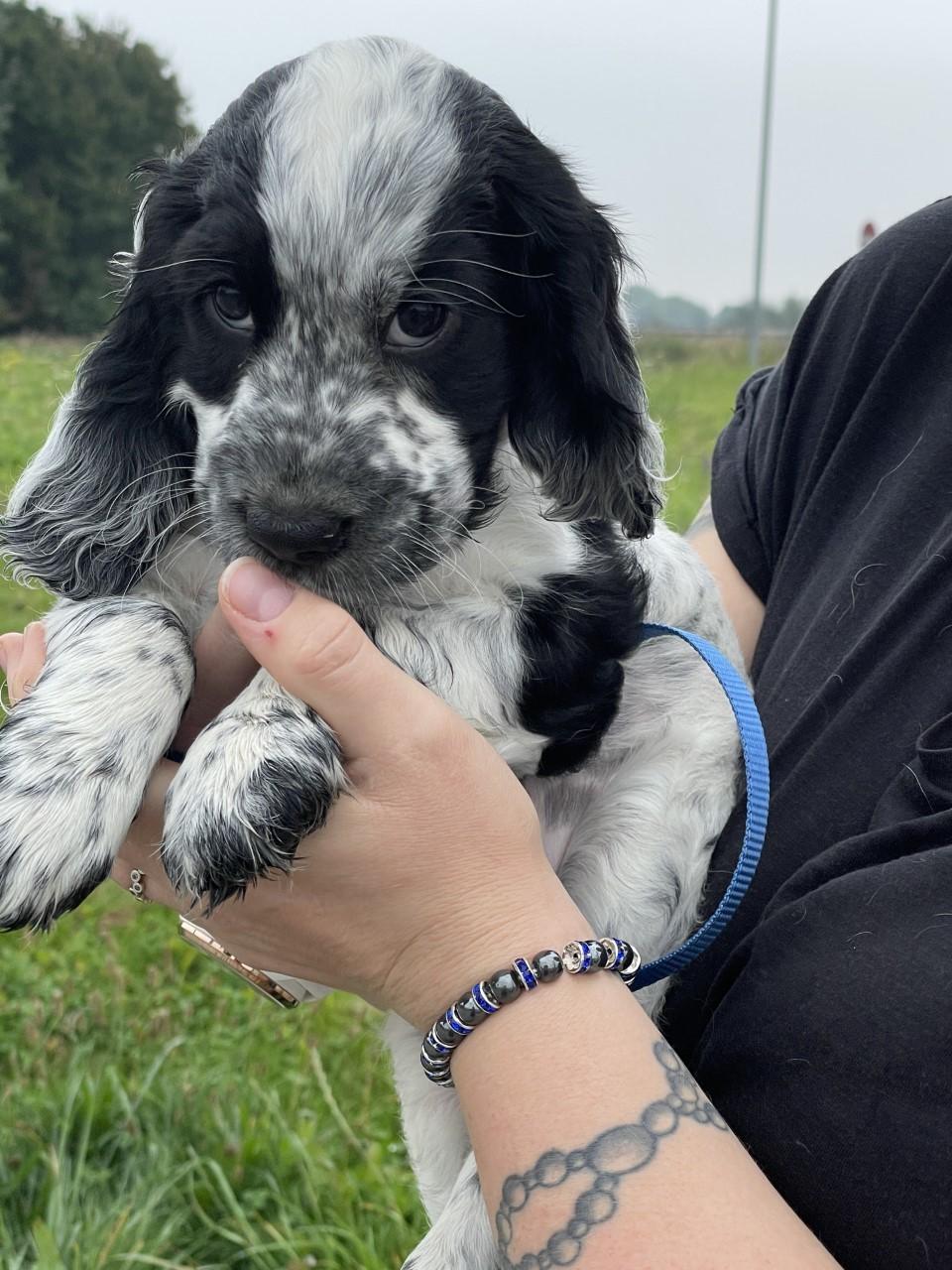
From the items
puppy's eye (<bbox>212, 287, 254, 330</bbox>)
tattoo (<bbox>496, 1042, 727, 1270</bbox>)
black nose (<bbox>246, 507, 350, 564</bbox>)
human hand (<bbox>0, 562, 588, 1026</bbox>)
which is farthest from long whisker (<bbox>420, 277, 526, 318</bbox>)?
tattoo (<bbox>496, 1042, 727, 1270</bbox>)

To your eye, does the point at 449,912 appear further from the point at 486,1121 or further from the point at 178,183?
the point at 178,183

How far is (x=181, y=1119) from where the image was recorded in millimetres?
2812

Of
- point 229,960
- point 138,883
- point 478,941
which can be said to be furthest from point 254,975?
point 478,941

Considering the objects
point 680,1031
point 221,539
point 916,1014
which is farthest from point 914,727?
point 221,539

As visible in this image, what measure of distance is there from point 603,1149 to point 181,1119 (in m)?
1.72

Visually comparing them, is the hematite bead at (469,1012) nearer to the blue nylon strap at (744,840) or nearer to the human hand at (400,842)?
the human hand at (400,842)

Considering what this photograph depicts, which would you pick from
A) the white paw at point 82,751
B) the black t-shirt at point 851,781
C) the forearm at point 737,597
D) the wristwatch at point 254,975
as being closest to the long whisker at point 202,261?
the white paw at point 82,751

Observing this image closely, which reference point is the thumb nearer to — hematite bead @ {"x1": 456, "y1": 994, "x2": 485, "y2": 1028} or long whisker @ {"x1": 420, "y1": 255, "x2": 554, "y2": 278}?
hematite bead @ {"x1": 456, "y1": 994, "x2": 485, "y2": 1028}

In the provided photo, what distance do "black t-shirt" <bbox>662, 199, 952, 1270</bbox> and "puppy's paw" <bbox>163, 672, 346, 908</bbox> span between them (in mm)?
633

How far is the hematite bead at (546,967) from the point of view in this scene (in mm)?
1482

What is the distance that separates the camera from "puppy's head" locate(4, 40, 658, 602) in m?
1.65

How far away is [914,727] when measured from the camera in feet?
5.77

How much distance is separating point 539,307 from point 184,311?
537 mm

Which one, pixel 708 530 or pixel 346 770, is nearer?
pixel 346 770
